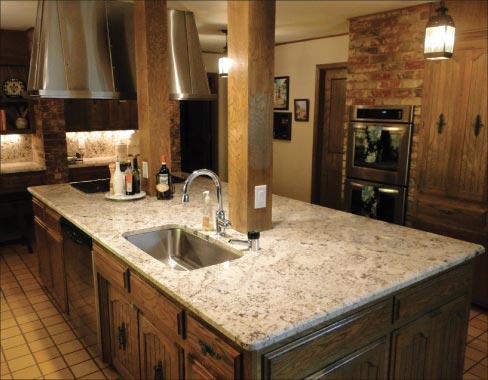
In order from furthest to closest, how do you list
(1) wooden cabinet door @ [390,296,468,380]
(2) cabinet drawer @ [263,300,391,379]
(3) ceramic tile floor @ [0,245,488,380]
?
(3) ceramic tile floor @ [0,245,488,380]
(1) wooden cabinet door @ [390,296,468,380]
(2) cabinet drawer @ [263,300,391,379]

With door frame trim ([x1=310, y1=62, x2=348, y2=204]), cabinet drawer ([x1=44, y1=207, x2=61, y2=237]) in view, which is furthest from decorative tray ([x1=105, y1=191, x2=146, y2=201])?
door frame trim ([x1=310, y1=62, x2=348, y2=204])

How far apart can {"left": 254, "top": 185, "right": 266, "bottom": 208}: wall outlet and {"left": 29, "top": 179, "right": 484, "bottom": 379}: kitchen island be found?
0.16 metres

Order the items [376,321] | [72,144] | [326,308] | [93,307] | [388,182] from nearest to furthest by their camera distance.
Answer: [326,308] < [376,321] < [93,307] < [388,182] < [72,144]

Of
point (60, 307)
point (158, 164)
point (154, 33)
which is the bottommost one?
point (60, 307)

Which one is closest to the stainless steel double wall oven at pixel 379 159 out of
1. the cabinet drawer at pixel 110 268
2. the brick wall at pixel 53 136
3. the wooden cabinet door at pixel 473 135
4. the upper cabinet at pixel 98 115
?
the wooden cabinet door at pixel 473 135

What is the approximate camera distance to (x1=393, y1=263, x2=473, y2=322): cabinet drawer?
172cm

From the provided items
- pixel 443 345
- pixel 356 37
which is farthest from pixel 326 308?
pixel 356 37

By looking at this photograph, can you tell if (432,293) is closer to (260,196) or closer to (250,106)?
(260,196)

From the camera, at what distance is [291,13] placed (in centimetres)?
405

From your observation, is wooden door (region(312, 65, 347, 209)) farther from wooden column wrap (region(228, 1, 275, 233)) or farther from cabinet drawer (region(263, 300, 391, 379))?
cabinet drawer (region(263, 300, 391, 379))

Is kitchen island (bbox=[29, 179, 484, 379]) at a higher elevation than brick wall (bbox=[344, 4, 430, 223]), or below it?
below

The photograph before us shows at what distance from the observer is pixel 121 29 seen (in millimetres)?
3162

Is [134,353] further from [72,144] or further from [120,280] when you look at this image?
[72,144]

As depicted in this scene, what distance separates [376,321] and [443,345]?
607 mm
